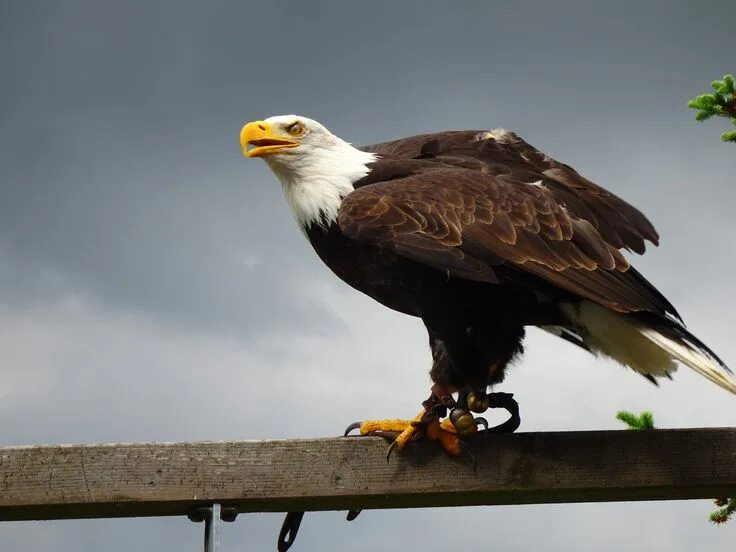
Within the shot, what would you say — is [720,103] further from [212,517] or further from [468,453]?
[212,517]

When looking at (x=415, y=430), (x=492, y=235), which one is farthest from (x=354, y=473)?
(x=492, y=235)

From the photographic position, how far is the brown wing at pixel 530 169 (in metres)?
3.67

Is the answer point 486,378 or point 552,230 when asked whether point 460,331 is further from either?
point 552,230

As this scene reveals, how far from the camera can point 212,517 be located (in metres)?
2.79

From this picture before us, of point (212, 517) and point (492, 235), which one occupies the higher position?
point (492, 235)

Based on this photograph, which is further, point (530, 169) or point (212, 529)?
point (530, 169)

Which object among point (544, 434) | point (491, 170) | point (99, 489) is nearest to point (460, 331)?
point (544, 434)

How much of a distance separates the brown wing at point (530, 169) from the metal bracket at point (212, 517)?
64.3 inches

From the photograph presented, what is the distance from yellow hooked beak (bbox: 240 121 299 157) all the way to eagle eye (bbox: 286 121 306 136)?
39mm

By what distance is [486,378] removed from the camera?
3441 millimetres

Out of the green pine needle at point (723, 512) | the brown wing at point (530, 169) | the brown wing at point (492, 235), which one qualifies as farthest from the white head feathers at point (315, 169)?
the green pine needle at point (723, 512)

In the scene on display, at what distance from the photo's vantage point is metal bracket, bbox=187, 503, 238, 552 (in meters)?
2.75

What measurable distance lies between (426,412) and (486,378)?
31 cm

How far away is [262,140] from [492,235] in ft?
3.30
